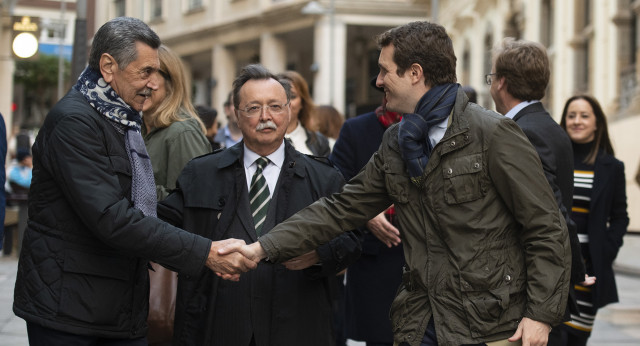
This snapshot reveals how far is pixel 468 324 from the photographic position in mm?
3793

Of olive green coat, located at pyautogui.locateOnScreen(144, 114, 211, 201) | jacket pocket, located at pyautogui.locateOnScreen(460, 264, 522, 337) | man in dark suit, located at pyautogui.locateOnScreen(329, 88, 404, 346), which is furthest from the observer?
man in dark suit, located at pyautogui.locateOnScreen(329, 88, 404, 346)

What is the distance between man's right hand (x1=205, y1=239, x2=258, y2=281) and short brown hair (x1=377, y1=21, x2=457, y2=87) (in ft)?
3.47

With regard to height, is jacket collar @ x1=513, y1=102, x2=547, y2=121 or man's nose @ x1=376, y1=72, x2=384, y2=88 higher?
man's nose @ x1=376, y1=72, x2=384, y2=88

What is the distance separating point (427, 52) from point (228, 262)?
124 centimetres

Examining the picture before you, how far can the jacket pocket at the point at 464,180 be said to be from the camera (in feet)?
12.6

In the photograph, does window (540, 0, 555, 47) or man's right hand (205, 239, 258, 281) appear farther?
window (540, 0, 555, 47)

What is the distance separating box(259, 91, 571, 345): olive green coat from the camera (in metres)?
3.77

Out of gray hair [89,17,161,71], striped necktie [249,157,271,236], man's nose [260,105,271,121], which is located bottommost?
striped necktie [249,157,271,236]

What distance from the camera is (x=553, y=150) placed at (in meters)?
4.93

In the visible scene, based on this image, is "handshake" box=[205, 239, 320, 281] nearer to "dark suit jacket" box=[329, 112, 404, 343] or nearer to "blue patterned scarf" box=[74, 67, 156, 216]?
"blue patterned scarf" box=[74, 67, 156, 216]

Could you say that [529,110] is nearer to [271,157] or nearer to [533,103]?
[533,103]

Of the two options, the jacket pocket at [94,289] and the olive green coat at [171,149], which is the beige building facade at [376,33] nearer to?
the olive green coat at [171,149]

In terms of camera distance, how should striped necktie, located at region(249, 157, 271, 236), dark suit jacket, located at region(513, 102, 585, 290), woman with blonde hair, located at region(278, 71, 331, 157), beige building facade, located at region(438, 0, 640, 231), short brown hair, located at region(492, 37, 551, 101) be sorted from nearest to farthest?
striped necktie, located at region(249, 157, 271, 236), dark suit jacket, located at region(513, 102, 585, 290), short brown hair, located at region(492, 37, 551, 101), woman with blonde hair, located at region(278, 71, 331, 157), beige building facade, located at region(438, 0, 640, 231)

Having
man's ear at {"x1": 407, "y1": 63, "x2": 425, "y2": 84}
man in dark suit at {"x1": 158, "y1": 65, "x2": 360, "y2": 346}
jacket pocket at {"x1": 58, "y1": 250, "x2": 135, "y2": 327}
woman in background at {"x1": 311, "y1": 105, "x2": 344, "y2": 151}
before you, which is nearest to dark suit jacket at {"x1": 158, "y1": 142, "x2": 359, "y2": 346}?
man in dark suit at {"x1": 158, "y1": 65, "x2": 360, "y2": 346}
